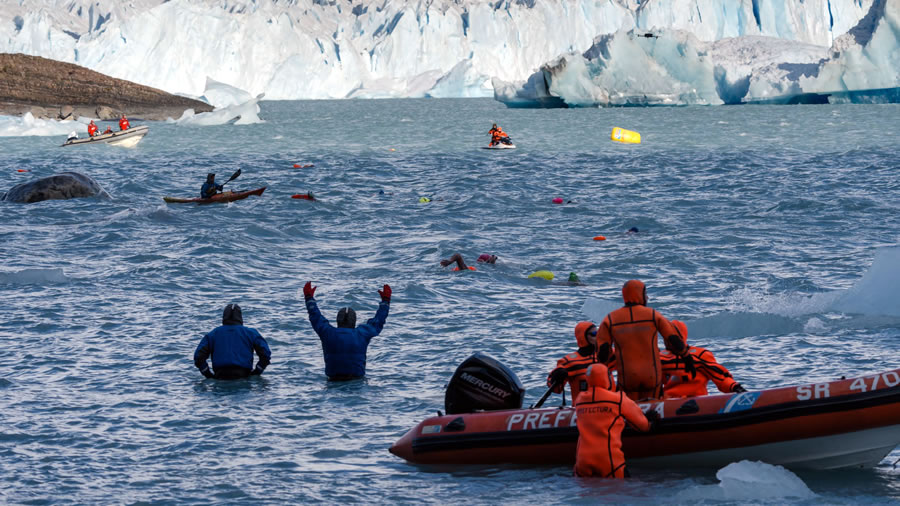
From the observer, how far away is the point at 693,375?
10289 millimetres

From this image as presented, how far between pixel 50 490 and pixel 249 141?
58.8 meters

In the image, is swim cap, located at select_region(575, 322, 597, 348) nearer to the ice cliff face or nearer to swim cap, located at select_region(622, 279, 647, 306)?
swim cap, located at select_region(622, 279, 647, 306)

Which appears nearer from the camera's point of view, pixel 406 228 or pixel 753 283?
pixel 753 283

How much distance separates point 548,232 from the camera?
2561 cm

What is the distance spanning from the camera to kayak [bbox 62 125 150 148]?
55.8 meters

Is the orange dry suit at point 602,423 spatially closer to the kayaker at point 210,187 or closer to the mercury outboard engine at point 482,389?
the mercury outboard engine at point 482,389

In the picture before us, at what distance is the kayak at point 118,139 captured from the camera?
55.8 meters

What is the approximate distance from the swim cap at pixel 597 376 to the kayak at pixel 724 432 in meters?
0.62

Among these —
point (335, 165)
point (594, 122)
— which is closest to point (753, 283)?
point (335, 165)

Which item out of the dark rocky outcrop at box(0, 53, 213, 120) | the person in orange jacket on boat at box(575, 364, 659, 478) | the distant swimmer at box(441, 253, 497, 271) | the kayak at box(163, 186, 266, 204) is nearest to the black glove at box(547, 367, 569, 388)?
the person in orange jacket on boat at box(575, 364, 659, 478)

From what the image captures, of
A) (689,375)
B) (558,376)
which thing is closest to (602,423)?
(558,376)

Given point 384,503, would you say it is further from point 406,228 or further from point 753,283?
point 406,228

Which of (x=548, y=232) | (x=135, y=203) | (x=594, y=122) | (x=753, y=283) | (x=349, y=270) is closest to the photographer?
(x=753, y=283)

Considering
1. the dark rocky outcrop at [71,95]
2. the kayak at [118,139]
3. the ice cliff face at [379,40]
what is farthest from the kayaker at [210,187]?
the ice cliff face at [379,40]
